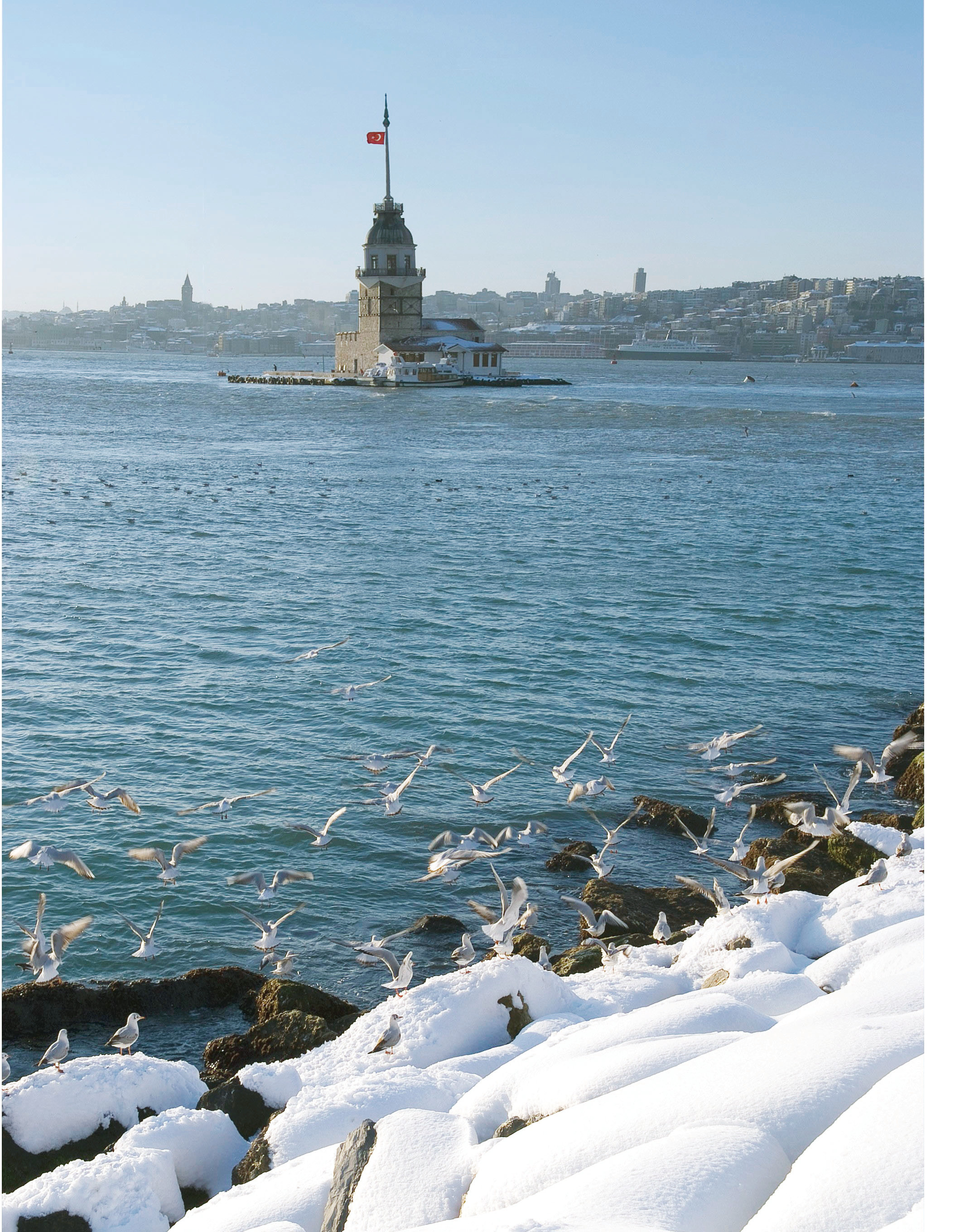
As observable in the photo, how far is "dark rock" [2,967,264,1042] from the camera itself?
9.24 metres

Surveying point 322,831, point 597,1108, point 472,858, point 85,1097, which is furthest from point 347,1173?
point 322,831

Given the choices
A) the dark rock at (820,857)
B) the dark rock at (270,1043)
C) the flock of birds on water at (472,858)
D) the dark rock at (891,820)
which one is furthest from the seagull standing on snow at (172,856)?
the dark rock at (891,820)

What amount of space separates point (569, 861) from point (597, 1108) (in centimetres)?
642

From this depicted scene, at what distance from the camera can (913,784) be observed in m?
14.0

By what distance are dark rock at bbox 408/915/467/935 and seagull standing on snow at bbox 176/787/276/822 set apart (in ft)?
7.95

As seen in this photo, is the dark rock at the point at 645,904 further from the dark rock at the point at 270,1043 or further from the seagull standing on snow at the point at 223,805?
the seagull standing on snow at the point at 223,805

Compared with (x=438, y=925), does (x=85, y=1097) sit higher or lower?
higher

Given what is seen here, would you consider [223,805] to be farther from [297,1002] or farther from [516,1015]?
[516,1015]

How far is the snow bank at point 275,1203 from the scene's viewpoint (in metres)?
5.52

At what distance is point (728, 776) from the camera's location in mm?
14414

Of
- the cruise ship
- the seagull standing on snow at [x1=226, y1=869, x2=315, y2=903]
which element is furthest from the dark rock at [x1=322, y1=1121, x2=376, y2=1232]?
the cruise ship

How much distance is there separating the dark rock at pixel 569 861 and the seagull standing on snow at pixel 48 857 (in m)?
4.64

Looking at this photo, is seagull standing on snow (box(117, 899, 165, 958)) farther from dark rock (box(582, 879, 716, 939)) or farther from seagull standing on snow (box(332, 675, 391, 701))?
seagull standing on snow (box(332, 675, 391, 701))

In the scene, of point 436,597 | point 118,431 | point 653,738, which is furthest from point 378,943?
point 118,431
